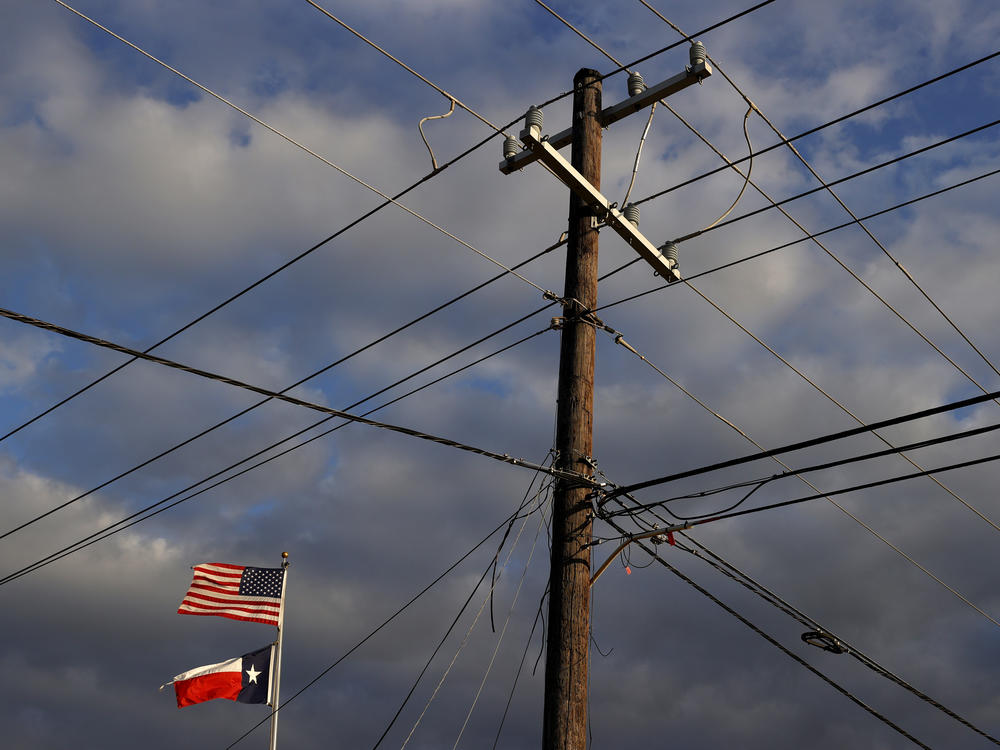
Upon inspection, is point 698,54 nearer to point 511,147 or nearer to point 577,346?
point 511,147

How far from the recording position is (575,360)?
39.0 feet

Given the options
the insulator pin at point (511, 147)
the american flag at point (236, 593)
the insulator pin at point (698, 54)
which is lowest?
the american flag at point (236, 593)

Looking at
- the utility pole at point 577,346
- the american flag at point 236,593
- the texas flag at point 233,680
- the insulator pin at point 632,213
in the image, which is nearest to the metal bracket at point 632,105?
the utility pole at point 577,346

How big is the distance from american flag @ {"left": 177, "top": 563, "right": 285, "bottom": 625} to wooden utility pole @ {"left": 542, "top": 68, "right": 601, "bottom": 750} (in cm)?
865

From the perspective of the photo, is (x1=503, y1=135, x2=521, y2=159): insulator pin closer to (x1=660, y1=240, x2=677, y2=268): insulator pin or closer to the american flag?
(x1=660, y1=240, x2=677, y2=268): insulator pin

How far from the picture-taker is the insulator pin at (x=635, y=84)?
12.5 metres

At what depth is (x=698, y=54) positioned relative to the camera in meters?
11.9

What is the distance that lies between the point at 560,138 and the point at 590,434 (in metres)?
3.89

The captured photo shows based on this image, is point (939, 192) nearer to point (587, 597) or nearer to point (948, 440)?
point (948, 440)

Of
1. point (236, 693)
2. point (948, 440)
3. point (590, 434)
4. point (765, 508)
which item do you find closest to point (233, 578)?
point (236, 693)

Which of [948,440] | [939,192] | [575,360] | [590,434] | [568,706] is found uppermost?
[939,192]

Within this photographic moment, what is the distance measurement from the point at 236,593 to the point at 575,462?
920 centimetres

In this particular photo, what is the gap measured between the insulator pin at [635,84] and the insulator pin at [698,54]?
803 mm

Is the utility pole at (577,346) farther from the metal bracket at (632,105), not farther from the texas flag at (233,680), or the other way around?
the texas flag at (233,680)
